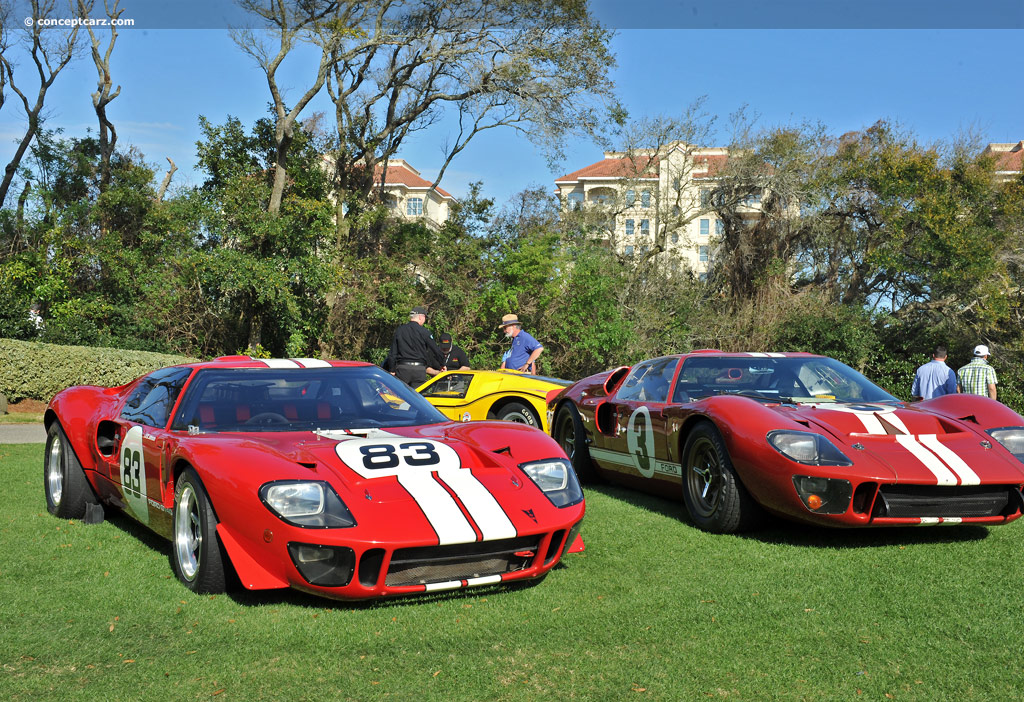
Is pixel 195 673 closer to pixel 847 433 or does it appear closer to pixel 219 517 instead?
pixel 219 517

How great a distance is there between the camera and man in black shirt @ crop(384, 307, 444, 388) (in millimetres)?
11180

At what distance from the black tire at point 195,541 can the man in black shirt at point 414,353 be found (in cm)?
653

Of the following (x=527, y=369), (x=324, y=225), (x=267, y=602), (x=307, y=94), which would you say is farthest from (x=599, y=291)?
(x=267, y=602)

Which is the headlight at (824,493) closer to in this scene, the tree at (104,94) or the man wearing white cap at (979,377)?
the man wearing white cap at (979,377)

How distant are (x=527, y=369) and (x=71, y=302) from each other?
15.1 m

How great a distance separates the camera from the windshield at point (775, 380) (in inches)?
256

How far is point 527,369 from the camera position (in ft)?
38.7

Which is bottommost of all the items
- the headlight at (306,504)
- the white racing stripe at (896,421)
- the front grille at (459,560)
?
the front grille at (459,560)

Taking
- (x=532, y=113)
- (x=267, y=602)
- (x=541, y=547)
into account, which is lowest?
(x=267, y=602)

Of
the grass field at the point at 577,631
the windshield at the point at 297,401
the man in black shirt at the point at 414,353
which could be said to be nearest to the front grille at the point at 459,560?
the grass field at the point at 577,631

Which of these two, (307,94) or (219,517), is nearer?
(219,517)

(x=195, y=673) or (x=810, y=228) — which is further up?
(x=810, y=228)

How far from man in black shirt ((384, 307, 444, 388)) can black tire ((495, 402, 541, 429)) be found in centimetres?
173

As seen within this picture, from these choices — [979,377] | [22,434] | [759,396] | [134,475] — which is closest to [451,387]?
[759,396]
